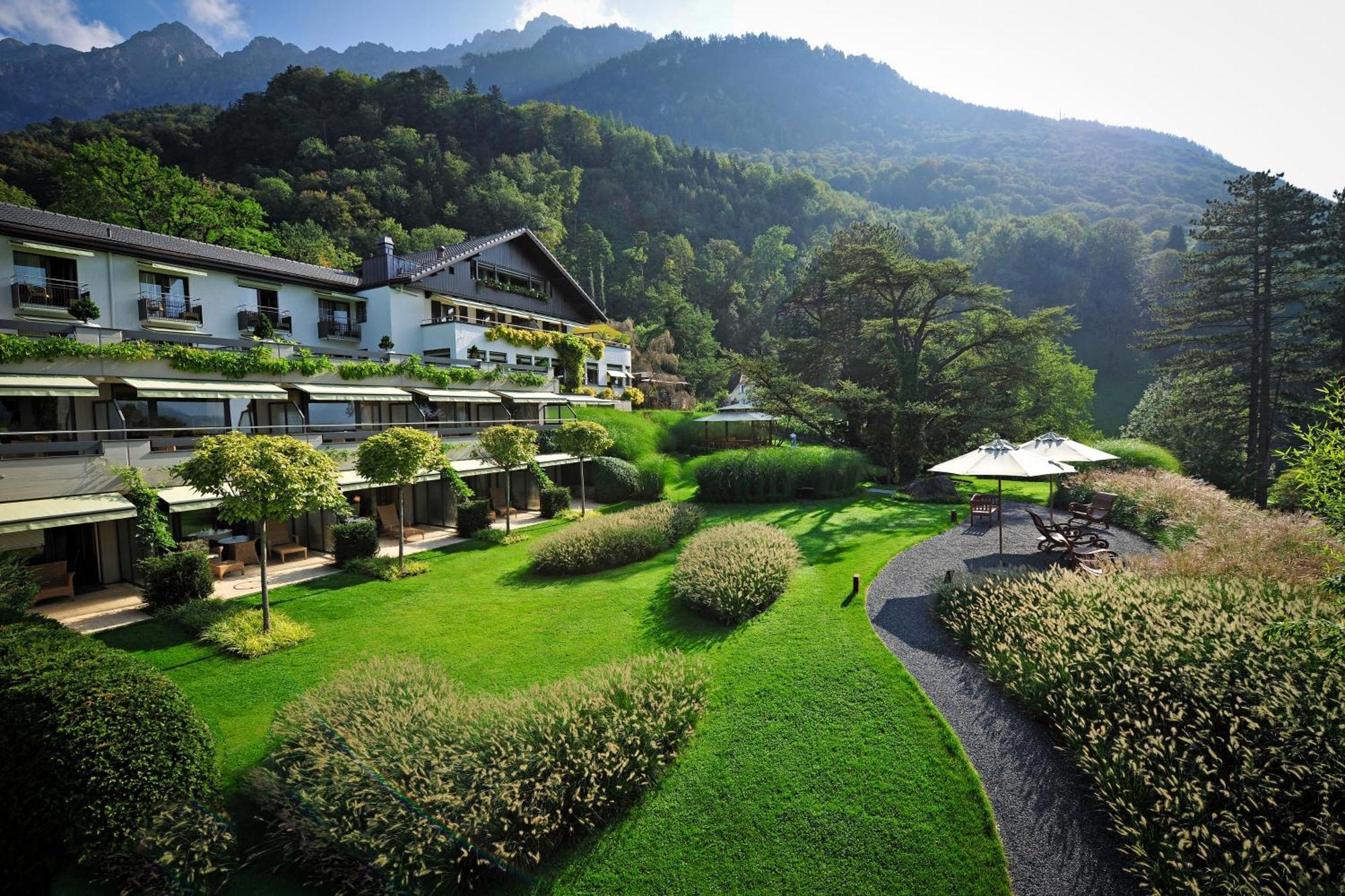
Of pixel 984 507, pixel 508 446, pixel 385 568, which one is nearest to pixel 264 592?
pixel 385 568

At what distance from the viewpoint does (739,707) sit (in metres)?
7.89

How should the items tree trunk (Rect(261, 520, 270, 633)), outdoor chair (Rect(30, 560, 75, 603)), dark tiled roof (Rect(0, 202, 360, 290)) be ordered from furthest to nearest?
dark tiled roof (Rect(0, 202, 360, 290)) → outdoor chair (Rect(30, 560, 75, 603)) → tree trunk (Rect(261, 520, 270, 633))

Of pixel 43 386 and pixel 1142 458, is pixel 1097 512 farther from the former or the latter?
pixel 43 386

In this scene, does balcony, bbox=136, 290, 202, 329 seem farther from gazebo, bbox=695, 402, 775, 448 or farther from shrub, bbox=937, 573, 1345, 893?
shrub, bbox=937, 573, 1345, 893

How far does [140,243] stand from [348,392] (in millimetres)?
10092

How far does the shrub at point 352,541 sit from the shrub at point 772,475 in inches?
509

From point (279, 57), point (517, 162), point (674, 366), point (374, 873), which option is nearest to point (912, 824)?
point (374, 873)

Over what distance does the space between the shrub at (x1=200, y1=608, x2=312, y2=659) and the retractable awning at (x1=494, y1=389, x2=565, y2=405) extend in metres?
16.5

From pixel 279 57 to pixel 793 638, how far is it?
9672 inches

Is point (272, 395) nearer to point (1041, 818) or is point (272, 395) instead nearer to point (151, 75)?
point (1041, 818)

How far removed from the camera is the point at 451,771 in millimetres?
6023

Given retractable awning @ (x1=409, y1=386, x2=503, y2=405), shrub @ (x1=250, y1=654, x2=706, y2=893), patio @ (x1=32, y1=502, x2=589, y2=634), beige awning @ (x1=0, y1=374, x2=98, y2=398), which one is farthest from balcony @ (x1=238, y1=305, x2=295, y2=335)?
shrub @ (x1=250, y1=654, x2=706, y2=893)

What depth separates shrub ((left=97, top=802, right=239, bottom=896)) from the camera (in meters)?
5.13

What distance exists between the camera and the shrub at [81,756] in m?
5.07
